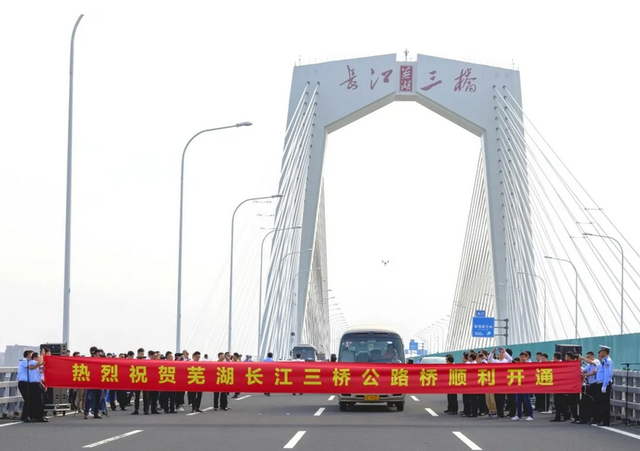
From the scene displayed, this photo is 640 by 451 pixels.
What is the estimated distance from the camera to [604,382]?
21609 millimetres

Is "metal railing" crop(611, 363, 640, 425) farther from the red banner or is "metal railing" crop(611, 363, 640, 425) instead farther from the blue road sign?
the blue road sign

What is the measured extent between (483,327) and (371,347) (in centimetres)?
3890

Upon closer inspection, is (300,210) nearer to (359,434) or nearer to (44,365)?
(44,365)

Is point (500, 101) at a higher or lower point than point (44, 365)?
higher

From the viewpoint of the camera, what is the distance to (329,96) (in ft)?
189

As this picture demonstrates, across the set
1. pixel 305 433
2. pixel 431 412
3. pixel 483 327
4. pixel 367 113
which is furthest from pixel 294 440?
pixel 483 327

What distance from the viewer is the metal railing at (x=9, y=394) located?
901 inches

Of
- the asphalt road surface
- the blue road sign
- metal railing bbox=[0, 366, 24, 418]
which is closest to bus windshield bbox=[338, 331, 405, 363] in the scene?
the asphalt road surface

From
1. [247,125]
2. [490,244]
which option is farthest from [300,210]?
[247,125]

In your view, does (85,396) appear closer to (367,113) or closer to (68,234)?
(68,234)

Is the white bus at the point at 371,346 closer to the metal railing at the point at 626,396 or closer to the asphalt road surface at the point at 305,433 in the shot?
the asphalt road surface at the point at 305,433

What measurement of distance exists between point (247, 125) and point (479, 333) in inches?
1385

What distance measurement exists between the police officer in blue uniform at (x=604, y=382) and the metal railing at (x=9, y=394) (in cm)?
1238

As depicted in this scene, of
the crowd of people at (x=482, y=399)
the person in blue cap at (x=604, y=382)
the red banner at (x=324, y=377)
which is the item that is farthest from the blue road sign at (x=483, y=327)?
the person in blue cap at (x=604, y=382)
